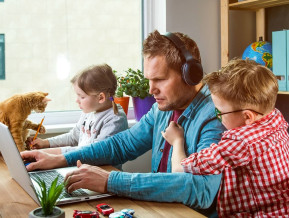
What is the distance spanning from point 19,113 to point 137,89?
799mm

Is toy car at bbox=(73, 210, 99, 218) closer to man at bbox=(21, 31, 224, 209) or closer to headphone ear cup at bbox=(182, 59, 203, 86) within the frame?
man at bbox=(21, 31, 224, 209)

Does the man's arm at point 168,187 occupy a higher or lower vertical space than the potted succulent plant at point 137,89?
lower

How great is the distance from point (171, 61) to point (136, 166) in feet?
4.05

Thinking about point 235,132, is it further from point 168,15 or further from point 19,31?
point 19,31

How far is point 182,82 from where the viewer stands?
149 cm

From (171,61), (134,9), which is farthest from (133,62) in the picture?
(171,61)

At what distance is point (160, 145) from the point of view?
159 cm

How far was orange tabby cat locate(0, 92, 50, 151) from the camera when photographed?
195 cm

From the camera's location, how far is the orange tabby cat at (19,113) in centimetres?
195

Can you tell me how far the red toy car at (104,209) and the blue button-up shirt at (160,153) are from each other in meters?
0.09

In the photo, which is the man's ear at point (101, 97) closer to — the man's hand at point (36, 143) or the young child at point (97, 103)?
the young child at point (97, 103)

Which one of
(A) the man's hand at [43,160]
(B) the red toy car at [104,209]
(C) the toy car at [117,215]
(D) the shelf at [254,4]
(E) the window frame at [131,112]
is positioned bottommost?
(B) the red toy car at [104,209]

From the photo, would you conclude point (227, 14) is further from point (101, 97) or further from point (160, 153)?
point (160, 153)

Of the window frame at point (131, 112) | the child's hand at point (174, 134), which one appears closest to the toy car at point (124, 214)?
the child's hand at point (174, 134)
